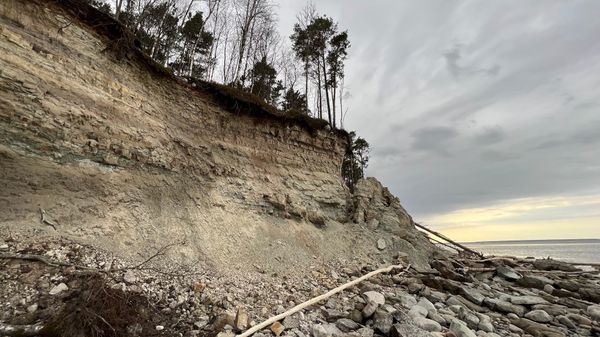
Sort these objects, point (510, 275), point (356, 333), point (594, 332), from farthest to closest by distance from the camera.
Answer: point (510, 275), point (594, 332), point (356, 333)

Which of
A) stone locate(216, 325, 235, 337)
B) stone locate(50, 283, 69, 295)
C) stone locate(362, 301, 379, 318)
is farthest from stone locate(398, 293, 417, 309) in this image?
stone locate(50, 283, 69, 295)

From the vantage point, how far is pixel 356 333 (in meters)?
5.85

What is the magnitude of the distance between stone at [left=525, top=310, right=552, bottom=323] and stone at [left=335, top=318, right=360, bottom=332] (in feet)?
17.0

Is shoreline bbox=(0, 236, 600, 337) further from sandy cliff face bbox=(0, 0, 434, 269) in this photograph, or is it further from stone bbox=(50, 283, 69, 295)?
sandy cliff face bbox=(0, 0, 434, 269)

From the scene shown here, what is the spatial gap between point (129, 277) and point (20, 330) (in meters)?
1.82

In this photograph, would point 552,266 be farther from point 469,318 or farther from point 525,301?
point 469,318

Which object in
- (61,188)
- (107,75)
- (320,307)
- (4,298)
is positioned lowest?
(320,307)

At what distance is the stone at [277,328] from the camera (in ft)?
18.1

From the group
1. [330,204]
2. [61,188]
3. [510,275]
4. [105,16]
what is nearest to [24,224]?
[61,188]

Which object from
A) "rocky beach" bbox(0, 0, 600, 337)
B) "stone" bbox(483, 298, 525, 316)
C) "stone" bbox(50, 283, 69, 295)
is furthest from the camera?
"stone" bbox(483, 298, 525, 316)

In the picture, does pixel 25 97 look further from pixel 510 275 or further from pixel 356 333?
pixel 510 275

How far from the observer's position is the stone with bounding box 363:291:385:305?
23.7 feet

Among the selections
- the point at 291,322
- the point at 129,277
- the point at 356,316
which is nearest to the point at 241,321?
the point at 291,322

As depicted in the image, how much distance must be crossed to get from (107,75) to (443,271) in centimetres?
1205
